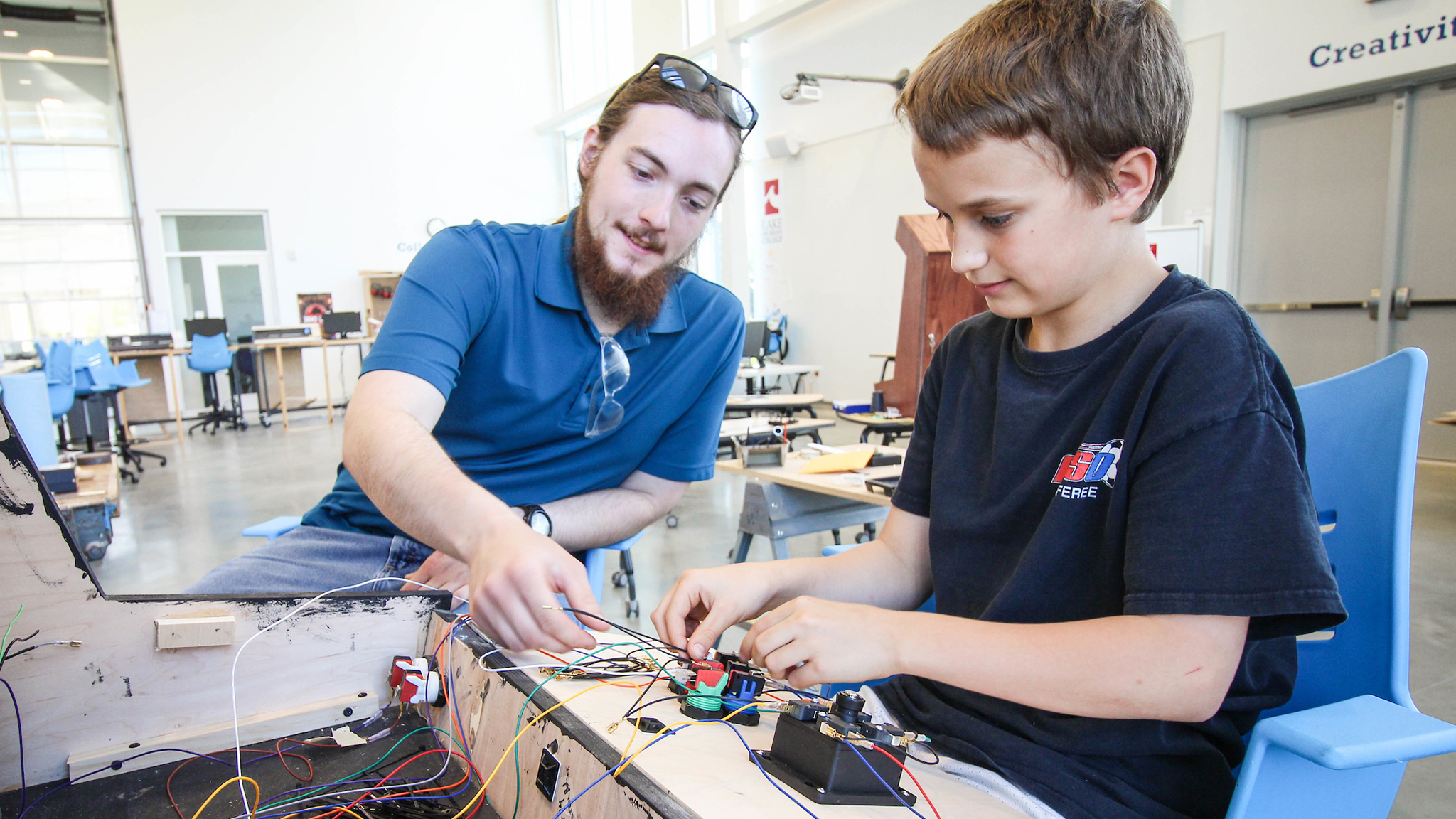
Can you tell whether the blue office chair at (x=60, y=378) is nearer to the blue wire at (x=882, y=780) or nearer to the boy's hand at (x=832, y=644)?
the boy's hand at (x=832, y=644)

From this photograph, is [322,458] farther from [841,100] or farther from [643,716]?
[643,716]

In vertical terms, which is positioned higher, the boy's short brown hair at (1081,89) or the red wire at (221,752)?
the boy's short brown hair at (1081,89)

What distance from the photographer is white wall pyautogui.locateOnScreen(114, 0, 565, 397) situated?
10148 mm

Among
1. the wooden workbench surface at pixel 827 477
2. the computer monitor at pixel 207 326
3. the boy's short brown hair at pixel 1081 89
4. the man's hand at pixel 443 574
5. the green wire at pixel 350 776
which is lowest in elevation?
the wooden workbench surface at pixel 827 477

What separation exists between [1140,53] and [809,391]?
28.8 feet

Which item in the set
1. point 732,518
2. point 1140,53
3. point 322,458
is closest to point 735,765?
point 1140,53

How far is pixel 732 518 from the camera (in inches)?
180

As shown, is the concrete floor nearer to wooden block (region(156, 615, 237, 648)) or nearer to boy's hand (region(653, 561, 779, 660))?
wooden block (region(156, 615, 237, 648))

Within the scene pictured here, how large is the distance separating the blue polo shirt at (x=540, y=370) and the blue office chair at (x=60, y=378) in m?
5.59

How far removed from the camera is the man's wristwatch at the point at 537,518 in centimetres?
147

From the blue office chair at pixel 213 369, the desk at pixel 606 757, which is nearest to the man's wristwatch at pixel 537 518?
the desk at pixel 606 757

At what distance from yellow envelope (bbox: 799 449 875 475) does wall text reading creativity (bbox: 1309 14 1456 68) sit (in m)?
4.40

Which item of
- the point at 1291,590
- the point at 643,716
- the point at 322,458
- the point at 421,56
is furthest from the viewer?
the point at 421,56

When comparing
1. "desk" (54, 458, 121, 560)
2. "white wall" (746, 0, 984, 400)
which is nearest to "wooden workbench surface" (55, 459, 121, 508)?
"desk" (54, 458, 121, 560)
